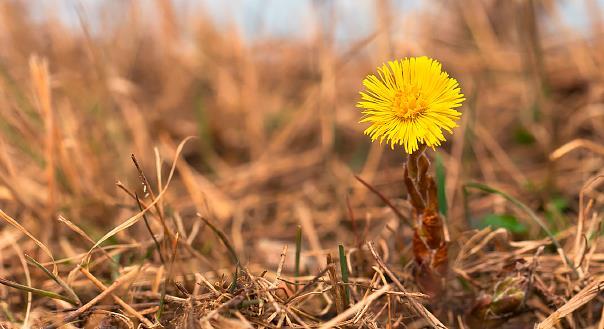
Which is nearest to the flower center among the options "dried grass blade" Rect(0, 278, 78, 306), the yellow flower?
the yellow flower

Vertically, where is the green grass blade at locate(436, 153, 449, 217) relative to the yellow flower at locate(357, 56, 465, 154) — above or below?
below

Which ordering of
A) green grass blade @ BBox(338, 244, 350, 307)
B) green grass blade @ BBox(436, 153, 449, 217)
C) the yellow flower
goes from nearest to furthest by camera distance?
the yellow flower
green grass blade @ BBox(338, 244, 350, 307)
green grass blade @ BBox(436, 153, 449, 217)

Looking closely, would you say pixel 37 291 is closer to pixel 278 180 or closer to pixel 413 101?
pixel 413 101

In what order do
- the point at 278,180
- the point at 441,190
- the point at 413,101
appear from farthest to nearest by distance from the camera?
the point at 278,180 → the point at 441,190 → the point at 413,101

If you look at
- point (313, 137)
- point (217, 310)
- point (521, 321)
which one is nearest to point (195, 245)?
point (217, 310)

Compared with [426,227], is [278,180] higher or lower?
lower

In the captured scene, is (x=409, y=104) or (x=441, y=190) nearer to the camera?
(x=409, y=104)

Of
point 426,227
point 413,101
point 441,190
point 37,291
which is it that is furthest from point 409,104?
point 37,291

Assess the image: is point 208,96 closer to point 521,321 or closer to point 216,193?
point 216,193

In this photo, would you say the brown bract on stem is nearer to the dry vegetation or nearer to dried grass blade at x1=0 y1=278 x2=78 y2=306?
the dry vegetation
